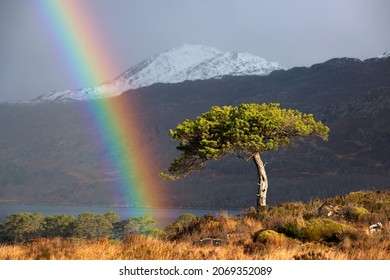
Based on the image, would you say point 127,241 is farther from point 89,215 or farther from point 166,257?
point 89,215

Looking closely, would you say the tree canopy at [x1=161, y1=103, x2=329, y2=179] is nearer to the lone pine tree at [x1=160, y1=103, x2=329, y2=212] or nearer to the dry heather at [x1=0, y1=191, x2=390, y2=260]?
the lone pine tree at [x1=160, y1=103, x2=329, y2=212]

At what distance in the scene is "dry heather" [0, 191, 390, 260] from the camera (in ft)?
43.2

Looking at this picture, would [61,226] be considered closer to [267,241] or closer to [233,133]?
[233,133]

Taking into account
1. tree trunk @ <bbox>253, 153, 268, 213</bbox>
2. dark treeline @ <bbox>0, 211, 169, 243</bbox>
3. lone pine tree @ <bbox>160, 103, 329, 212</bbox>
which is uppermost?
lone pine tree @ <bbox>160, 103, 329, 212</bbox>

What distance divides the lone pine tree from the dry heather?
22.8 feet

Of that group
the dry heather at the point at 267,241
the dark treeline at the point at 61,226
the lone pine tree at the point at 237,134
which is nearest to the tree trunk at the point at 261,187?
the lone pine tree at the point at 237,134

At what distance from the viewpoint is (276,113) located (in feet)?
114

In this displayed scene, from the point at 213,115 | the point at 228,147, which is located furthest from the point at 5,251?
the point at 213,115

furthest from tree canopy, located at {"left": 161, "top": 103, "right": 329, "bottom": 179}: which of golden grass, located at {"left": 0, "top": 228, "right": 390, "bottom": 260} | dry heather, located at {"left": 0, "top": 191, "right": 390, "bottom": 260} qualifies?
golden grass, located at {"left": 0, "top": 228, "right": 390, "bottom": 260}

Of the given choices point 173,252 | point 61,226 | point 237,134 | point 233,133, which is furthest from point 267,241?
point 61,226

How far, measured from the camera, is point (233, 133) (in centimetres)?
3350

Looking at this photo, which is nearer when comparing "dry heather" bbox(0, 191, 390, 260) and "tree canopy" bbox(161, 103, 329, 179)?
"dry heather" bbox(0, 191, 390, 260)

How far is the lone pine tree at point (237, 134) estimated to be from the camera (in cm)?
3366

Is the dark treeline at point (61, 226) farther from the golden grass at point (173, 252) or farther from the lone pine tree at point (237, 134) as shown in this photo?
the golden grass at point (173, 252)
